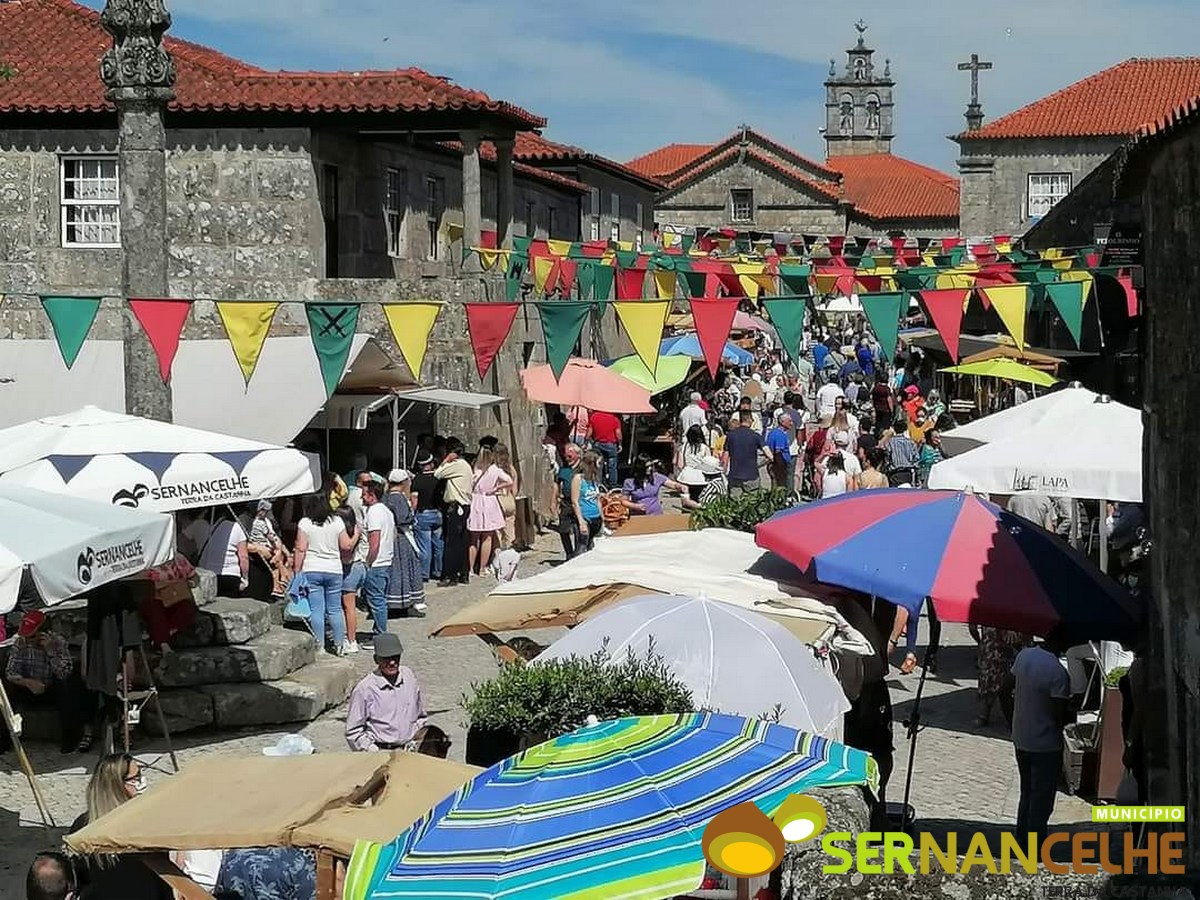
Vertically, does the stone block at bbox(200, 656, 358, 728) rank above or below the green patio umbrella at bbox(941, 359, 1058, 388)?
below

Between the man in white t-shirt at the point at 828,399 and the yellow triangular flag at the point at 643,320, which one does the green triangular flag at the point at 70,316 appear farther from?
the man in white t-shirt at the point at 828,399

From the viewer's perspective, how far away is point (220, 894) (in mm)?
7406

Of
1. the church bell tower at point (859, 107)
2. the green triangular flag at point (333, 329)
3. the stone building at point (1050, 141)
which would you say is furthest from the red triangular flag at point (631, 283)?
the church bell tower at point (859, 107)

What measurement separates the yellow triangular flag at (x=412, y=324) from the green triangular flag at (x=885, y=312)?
13.3 ft

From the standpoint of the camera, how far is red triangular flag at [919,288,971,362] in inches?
621

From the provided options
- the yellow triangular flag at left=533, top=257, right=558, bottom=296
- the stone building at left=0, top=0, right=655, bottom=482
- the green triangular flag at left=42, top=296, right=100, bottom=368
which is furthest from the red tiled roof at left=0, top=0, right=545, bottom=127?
the green triangular flag at left=42, top=296, right=100, bottom=368

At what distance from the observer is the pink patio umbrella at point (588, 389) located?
2275 centimetres

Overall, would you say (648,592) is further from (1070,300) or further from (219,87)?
(219,87)

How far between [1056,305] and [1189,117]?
424 inches

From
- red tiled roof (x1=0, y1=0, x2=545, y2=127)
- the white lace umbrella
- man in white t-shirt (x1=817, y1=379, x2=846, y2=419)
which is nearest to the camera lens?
the white lace umbrella

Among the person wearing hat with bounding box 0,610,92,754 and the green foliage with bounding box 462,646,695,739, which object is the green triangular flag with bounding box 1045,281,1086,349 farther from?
the green foliage with bounding box 462,646,695,739

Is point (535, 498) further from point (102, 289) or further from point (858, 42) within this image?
point (858, 42)

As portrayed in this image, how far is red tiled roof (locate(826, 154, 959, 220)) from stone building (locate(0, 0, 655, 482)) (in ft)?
174

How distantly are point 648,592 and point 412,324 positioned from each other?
570 cm
